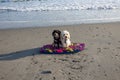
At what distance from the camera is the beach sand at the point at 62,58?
245 inches

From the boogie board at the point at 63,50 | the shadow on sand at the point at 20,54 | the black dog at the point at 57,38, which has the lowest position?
the shadow on sand at the point at 20,54

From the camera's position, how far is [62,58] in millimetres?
7344

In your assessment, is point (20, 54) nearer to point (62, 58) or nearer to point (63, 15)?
point (62, 58)

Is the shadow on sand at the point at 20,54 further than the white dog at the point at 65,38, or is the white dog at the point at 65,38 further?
the white dog at the point at 65,38

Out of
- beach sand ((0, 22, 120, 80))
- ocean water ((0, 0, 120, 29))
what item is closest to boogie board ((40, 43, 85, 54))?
beach sand ((0, 22, 120, 80))

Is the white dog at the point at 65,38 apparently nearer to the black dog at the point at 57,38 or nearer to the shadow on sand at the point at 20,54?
the black dog at the point at 57,38

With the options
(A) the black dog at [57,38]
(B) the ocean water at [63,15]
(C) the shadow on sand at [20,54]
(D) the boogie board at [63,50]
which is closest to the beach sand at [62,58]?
(C) the shadow on sand at [20,54]

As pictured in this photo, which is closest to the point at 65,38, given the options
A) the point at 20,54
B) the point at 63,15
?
the point at 20,54

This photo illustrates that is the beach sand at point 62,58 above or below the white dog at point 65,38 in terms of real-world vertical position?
below

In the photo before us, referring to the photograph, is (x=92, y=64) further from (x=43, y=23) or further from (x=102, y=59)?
(x=43, y=23)

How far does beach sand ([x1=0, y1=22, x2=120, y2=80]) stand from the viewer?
623 cm

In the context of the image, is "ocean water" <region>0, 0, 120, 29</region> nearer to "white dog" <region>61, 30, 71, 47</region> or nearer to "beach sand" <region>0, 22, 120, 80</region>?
"beach sand" <region>0, 22, 120, 80</region>

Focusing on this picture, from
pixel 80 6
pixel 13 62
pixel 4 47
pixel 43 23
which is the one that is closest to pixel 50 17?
pixel 43 23

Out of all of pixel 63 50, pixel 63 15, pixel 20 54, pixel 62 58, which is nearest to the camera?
pixel 62 58
